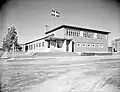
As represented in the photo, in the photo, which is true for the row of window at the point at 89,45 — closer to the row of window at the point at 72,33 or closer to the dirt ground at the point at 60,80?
the row of window at the point at 72,33

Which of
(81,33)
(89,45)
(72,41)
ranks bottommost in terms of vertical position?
(89,45)

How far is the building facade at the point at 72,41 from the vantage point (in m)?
19.9

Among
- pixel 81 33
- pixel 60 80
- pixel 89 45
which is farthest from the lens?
pixel 89 45

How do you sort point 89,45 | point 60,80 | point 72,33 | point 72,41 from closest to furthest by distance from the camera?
point 60,80 → point 72,41 → point 72,33 → point 89,45

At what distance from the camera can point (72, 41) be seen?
21828 millimetres

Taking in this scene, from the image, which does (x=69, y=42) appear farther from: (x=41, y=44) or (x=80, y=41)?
(x=41, y=44)

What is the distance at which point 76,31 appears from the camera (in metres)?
22.8

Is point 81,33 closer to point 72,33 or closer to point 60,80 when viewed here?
point 72,33

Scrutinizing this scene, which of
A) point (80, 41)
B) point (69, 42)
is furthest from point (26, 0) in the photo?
point (80, 41)

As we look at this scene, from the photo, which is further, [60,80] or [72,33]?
[72,33]

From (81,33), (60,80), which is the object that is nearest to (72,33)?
(81,33)

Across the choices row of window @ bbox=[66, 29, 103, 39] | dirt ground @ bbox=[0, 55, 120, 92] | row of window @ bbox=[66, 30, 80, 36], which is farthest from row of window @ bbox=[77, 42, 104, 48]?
dirt ground @ bbox=[0, 55, 120, 92]

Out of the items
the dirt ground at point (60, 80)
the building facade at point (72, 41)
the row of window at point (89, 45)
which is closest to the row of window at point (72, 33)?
the building facade at point (72, 41)

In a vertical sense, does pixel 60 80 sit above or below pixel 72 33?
below
